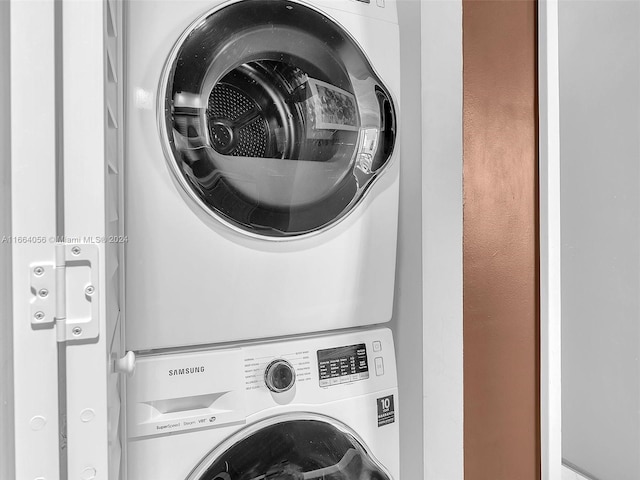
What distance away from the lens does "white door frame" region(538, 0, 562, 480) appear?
1.38m

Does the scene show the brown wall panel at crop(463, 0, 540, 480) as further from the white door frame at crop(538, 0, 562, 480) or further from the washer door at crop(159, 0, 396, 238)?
the washer door at crop(159, 0, 396, 238)

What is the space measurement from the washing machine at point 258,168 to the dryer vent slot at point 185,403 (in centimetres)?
12

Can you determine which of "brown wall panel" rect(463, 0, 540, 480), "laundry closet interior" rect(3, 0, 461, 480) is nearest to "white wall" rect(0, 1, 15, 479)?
"laundry closet interior" rect(3, 0, 461, 480)

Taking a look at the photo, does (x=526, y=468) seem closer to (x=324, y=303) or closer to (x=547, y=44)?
(x=324, y=303)

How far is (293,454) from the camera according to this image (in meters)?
1.17

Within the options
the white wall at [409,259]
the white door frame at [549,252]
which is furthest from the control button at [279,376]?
the white door frame at [549,252]

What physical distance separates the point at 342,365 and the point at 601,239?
840 mm

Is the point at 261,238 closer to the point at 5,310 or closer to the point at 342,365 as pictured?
the point at 342,365

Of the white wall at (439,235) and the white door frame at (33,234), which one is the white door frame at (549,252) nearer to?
the white wall at (439,235)

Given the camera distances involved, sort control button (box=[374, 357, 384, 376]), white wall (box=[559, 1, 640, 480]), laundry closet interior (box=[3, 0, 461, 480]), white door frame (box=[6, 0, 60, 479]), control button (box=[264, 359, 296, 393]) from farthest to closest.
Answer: white wall (box=[559, 1, 640, 480]), control button (box=[374, 357, 384, 376]), control button (box=[264, 359, 296, 393]), laundry closet interior (box=[3, 0, 461, 480]), white door frame (box=[6, 0, 60, 479])

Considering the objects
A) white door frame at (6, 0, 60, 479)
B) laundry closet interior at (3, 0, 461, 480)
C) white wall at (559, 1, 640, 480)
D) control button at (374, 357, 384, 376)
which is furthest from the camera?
white wall at (559, 1, 640, 480)

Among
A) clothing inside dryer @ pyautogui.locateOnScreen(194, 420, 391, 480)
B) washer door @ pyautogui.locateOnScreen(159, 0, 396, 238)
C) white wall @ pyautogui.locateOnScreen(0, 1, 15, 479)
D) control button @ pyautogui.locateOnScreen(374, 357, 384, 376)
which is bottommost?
clothing inside dryer @ pyautogui.locateOnScreen(194, 420, 391, 480)

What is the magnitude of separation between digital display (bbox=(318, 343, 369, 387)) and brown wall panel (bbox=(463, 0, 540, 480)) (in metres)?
0.29

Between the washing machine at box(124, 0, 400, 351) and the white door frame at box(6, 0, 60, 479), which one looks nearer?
the white door frame at box(6, 0, 60, 479)
